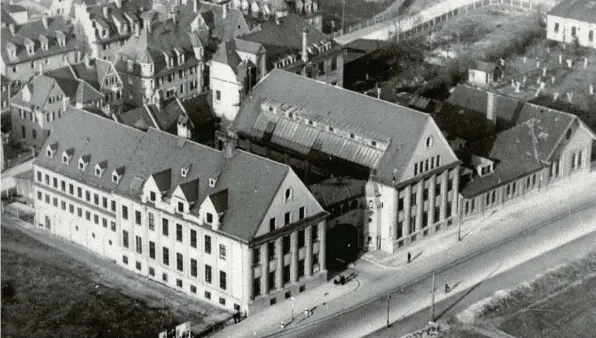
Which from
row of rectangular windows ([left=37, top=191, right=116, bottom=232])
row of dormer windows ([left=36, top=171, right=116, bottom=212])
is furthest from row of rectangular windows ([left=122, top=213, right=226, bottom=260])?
row of rectangular windows ([left=37, top=191, right=116, bottom=232])

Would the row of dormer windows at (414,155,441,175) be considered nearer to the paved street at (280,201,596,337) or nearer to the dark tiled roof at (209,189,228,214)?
the paved street at (280,201,596,337)

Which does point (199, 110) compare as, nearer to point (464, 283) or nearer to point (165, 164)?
point (165, 164)

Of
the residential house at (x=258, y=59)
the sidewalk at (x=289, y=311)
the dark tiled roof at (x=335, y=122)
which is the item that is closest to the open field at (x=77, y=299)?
the sidewalk at (x=289, y=311)

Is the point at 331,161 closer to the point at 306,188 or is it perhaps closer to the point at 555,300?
the point at 306,188

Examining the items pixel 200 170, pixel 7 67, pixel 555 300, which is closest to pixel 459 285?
pixel 555 300

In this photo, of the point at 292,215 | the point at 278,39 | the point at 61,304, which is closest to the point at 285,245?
the point at 292,215

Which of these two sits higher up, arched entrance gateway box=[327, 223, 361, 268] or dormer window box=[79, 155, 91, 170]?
dormer window box=[79, 155, 91, 170]
